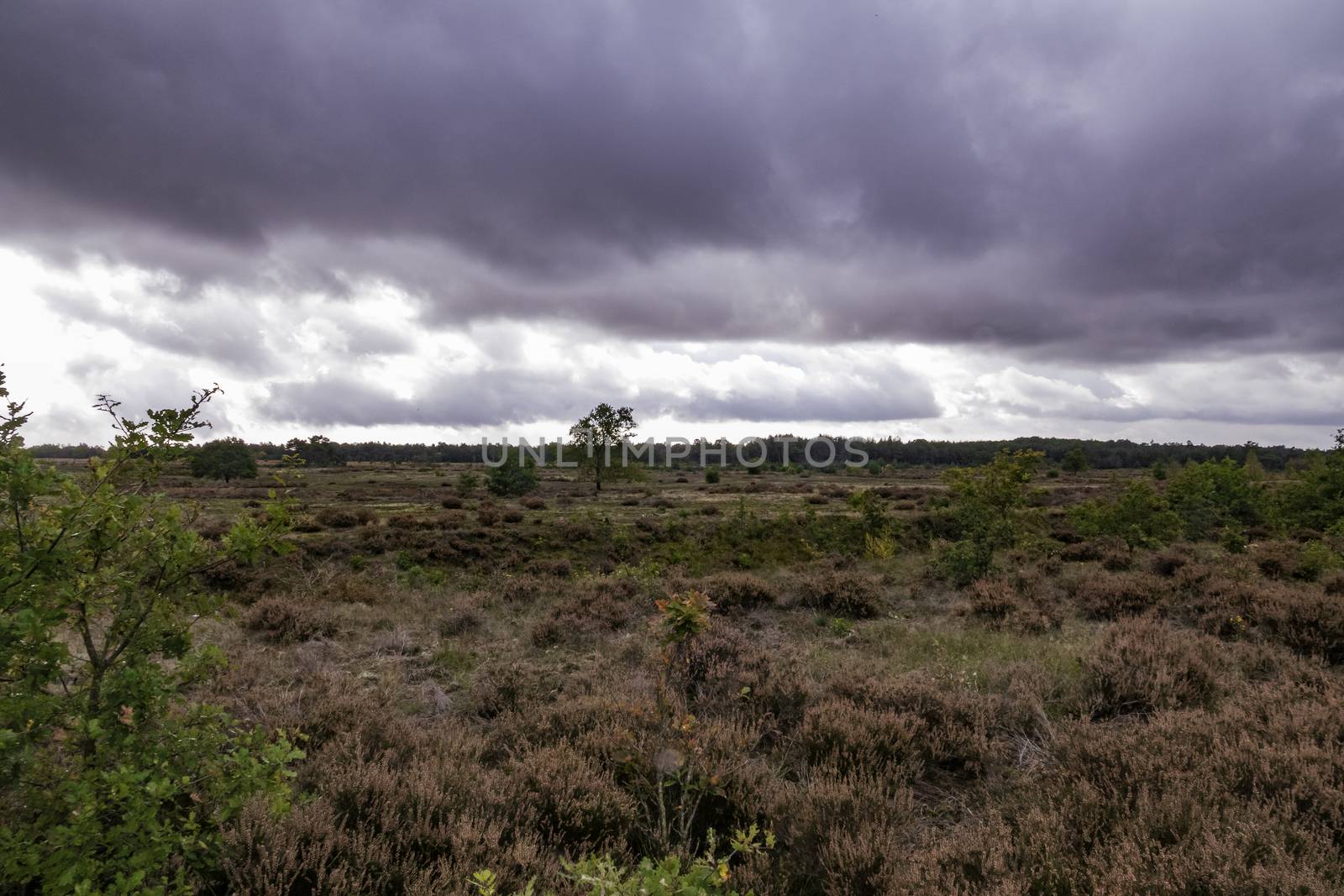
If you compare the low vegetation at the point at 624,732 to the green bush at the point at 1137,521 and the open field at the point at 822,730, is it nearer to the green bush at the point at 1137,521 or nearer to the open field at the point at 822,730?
the open field at the point at 822,730

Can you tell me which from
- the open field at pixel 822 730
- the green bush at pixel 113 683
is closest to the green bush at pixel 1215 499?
the open field at pixel 822 730

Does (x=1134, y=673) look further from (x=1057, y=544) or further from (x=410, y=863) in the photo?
(x=1057, y=544)

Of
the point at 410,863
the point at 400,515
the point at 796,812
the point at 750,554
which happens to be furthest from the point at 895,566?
the point at 400,515

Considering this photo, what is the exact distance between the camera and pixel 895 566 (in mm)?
18266

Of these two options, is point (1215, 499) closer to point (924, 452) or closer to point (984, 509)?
point (984, 509)

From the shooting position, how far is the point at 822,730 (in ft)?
18.1

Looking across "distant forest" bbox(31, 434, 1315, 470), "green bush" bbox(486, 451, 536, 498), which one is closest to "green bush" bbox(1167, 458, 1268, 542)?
"green bush" bbox(486, 451, 536, 498)

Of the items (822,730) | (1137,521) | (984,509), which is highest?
(984,509)

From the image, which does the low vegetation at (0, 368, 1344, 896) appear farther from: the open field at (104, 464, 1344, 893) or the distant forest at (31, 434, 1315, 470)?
the distant forest at (31, 434, 1315, 470)

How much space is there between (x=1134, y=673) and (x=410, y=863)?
757cm

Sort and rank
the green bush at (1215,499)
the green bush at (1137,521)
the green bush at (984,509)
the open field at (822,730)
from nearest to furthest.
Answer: the open field at (822,730), the green bush at (984,509), the green bush at (1137,521), the green bush at (1215,499)

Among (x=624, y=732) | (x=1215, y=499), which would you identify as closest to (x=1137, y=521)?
(x=1215, y=499)

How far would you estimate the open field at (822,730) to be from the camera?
350 cm

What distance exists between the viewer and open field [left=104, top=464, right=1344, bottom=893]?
138 inches
